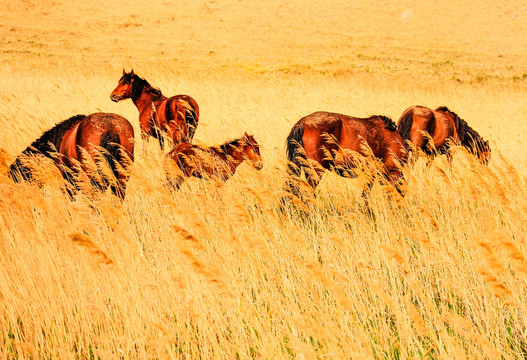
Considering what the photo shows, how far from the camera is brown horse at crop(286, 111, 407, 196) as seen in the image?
5234 mm

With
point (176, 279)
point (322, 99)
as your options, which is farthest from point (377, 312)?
point (322, 99)

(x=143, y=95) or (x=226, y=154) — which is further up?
(x=143, y=95)

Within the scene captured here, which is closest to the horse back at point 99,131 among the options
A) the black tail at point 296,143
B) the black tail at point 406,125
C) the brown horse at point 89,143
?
the brown horse at point 89,143

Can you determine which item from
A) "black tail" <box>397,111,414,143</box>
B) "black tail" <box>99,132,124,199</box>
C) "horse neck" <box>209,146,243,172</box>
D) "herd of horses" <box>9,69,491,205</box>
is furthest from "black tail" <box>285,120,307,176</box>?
"black tail" <box>397,111,414,143</box>

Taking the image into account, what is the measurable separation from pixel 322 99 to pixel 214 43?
26.0 metres

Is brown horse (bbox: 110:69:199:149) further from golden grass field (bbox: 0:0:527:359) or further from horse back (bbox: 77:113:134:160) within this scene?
horse back (bbox: 77:113:134:160)

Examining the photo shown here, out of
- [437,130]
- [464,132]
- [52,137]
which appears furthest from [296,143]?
[464,132]

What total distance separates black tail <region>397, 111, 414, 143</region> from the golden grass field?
0.53 metres

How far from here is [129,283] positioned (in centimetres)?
298

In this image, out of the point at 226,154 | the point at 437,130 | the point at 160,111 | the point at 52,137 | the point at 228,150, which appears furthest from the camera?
the point at 160,111

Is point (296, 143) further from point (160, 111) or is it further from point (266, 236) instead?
point (160, 111)

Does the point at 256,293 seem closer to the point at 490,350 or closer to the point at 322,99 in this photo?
the point at 490,350

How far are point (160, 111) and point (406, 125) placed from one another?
4409 millimetres

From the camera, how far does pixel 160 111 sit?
331 inches
